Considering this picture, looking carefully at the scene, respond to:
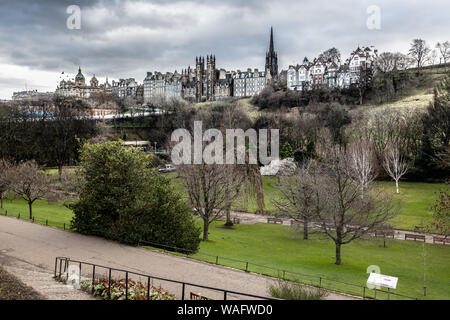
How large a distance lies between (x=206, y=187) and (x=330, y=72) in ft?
331

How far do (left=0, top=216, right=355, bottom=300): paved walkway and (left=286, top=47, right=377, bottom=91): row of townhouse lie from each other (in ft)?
291

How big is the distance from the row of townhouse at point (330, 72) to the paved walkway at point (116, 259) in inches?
3486

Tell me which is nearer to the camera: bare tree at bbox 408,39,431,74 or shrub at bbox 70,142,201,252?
shrub at bbox 70,142,201,252

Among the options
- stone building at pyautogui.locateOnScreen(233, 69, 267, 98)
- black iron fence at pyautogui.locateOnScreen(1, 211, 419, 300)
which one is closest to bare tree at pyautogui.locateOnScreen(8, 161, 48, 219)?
black iron fence at pyautogui.locateOnScreen(1, 211, 419, 300)

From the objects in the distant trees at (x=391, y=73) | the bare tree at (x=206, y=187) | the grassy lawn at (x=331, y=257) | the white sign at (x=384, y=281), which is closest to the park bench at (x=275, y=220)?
the grassy lawn at (x=331, y=257)

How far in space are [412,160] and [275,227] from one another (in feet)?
95.4

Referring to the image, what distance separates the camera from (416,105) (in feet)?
239

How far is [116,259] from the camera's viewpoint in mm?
18719

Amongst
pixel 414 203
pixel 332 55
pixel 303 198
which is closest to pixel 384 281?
pixel 303 198

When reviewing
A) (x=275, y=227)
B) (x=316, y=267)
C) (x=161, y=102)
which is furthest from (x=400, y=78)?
(x=316, y=267)

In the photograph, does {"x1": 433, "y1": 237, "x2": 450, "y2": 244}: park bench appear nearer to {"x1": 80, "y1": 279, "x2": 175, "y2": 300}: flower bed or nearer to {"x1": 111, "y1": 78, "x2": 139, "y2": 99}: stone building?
{"x1": 80, "y1": 279, "x2": 175, "y2": 300}: flower bed

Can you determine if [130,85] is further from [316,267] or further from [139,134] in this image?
[316,267]

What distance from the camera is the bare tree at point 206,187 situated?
2817 centimetres

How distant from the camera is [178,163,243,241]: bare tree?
28172mm
